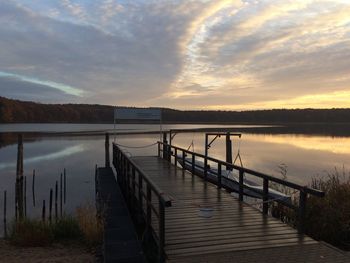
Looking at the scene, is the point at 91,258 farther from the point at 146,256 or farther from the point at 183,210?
the point at 183,210

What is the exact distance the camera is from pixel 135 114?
21.4 m

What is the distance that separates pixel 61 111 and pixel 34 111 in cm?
901

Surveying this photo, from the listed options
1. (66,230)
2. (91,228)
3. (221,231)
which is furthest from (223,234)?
(66,230)

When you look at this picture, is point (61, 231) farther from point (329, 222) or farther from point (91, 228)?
point (329, 222)

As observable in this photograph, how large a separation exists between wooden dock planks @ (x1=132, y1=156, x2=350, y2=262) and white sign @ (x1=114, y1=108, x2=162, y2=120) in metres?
10.9

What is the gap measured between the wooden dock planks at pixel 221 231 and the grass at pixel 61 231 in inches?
87.9

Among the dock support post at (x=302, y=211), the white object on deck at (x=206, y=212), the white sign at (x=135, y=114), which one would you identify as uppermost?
the white sign at (x=135, y=114)

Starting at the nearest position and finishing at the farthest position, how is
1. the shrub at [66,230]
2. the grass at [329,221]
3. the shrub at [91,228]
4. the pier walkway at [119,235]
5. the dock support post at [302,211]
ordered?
the dock support post at [302,211]
the pier walkway at [119,235]
the grass at [329,221]
the shrub at [91,228]
the shrub at [66,230]

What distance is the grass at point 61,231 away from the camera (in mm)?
10352

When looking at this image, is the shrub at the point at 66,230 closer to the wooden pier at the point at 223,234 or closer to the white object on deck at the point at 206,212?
the wooden pier at the point at 223,234

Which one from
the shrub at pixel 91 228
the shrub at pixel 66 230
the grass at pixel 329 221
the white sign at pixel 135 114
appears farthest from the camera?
the white sign at pixel 135 114

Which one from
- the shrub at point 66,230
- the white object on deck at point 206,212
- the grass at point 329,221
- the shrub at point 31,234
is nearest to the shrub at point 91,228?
the shrub at point 66,230

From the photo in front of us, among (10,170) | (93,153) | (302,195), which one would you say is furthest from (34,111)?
(302,195)

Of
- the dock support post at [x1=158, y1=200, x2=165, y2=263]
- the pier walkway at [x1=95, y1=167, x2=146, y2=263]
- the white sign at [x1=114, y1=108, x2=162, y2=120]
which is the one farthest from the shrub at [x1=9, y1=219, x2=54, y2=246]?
the white sign at [x1=114, y1=108, x2=162, y2=120]
